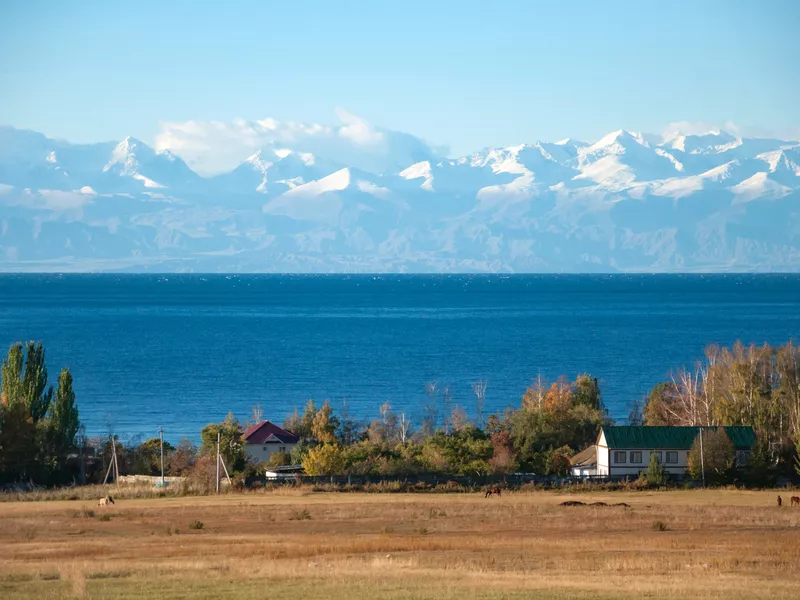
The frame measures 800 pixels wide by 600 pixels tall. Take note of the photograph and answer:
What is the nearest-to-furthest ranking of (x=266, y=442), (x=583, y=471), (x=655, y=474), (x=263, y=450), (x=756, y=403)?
1. (x=655, y=474)
2. (x=583, y=471)
3. (x=756, y=403)
4. (x=263, y=450)
5. (x=266, y=442)

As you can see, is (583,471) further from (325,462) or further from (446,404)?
(446,404)

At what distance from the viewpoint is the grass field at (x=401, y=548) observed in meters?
25.9

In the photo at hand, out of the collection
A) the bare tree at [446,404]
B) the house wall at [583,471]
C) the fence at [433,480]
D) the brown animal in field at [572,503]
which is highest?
the bare tree at [446,404]

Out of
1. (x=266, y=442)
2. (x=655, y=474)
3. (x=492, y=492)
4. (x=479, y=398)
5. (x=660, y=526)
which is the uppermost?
(x=479, y=398)

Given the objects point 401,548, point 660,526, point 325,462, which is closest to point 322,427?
point 325,462

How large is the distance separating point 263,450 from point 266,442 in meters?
0.45

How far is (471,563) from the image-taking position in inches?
1172

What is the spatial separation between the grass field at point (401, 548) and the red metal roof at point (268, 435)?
1487 cm

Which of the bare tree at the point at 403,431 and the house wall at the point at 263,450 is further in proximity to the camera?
the bare tree at the point at 403,431

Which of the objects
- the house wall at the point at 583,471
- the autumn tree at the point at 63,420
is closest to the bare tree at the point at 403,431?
the house wall at the point at 583,471

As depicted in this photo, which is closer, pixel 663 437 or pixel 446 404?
pixel 663 437

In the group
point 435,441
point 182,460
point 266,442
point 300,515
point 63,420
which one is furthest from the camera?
point 266,442

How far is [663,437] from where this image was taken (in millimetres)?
58406

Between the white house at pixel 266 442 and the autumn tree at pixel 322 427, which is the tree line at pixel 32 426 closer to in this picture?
the white house at pixel 266 442
